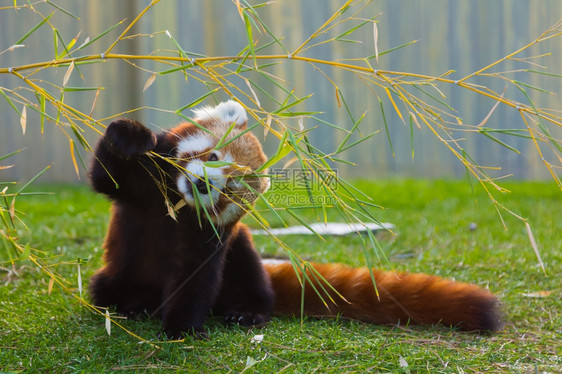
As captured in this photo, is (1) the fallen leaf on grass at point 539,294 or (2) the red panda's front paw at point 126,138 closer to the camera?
(2) the red panda's front paw at point 126,138

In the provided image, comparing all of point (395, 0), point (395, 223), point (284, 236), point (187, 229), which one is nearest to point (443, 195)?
point (395, 223)

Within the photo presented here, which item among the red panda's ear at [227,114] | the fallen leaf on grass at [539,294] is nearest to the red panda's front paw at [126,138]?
the red panda's ear at [227,114]

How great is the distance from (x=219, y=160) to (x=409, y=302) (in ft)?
3.08

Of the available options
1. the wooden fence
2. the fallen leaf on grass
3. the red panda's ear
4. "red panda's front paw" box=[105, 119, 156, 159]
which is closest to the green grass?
the fallen leaf on grass

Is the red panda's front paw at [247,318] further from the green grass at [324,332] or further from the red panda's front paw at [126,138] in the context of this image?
the red panda's front paw at [126,138]

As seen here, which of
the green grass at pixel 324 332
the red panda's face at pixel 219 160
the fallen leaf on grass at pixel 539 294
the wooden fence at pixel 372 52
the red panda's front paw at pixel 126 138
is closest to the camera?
the green grass at pixel 324 332

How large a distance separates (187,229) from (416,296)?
93cm

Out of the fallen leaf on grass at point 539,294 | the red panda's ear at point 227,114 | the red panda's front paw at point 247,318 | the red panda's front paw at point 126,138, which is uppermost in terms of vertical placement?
the red panda's ear at point 227,114

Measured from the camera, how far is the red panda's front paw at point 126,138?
2043 millimetres

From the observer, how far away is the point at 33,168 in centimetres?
697

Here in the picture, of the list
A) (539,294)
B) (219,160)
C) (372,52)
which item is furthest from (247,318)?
(372,52)

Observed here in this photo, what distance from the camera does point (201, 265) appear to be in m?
2.25

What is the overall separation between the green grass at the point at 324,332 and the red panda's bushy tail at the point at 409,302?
0.05m

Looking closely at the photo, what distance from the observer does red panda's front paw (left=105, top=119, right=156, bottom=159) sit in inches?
80.4
